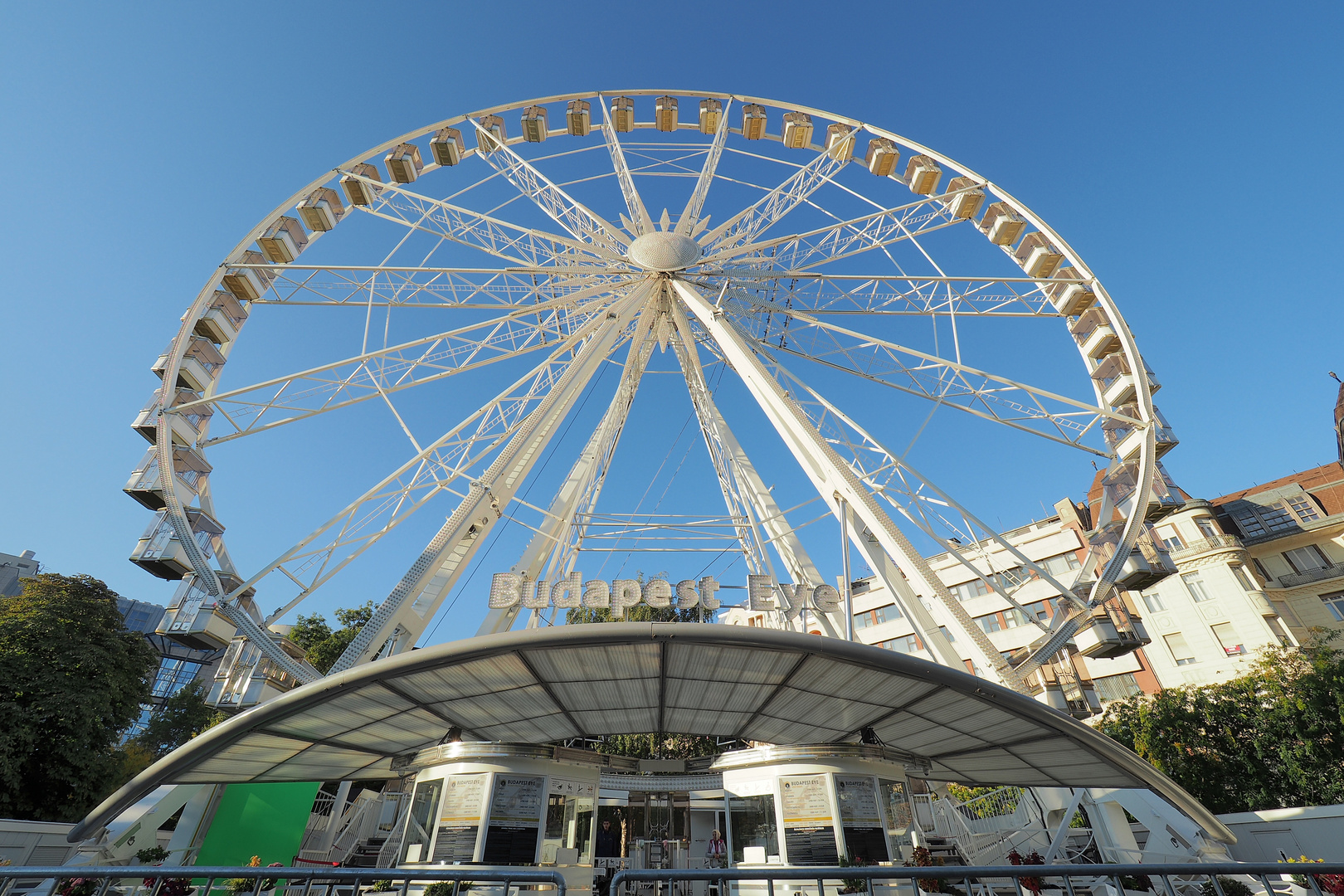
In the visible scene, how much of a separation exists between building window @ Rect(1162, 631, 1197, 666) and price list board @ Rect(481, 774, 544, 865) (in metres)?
39.7

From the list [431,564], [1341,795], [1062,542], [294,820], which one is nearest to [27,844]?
[294,820]

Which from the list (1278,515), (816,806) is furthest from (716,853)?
(1278,515)

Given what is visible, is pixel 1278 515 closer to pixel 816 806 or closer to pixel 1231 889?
pixel 1231 889

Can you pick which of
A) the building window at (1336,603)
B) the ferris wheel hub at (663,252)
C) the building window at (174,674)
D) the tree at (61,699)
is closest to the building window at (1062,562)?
the building window at (1336,603)

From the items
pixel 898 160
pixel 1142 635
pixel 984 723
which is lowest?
pixel 984 723

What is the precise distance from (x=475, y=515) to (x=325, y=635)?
96.6 feet

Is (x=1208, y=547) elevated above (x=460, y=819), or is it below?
above

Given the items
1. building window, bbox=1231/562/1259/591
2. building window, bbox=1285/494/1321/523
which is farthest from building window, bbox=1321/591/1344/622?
building window, bbox=1285/494/1321/523

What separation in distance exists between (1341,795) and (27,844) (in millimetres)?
38516

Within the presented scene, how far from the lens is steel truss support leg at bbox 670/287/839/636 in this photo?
60.1ft

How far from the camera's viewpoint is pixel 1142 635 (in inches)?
627

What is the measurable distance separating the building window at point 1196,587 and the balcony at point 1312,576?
5272 mm

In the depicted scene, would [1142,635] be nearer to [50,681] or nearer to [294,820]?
[294,820]

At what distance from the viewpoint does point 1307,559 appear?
3903 centimetres
